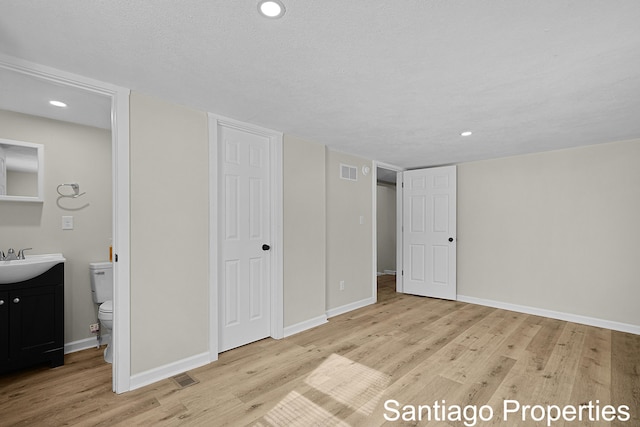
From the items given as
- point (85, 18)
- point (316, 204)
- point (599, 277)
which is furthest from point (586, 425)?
point (85, 18)

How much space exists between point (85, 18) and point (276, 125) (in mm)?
1758

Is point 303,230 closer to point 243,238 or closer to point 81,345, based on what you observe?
point 243,238

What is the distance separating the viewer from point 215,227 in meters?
2.77

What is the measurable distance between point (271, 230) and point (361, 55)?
2.03 m

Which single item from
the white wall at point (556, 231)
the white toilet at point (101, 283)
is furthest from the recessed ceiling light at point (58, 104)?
the white wall at point (556, 231)

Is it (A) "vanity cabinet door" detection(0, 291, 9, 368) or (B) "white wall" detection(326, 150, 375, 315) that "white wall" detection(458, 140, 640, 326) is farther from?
(A) "vanity cabinet door" detection(0, 291, 9, 368)

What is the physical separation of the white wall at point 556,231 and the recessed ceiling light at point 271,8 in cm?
414

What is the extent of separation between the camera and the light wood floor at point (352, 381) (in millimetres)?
1972

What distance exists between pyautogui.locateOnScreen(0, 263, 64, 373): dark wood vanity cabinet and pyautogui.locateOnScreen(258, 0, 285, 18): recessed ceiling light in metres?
2.64

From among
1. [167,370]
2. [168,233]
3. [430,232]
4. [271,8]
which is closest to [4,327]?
[167,370]

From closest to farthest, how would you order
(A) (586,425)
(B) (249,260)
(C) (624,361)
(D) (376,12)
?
(D) (376,12) < (A) (586,425) < (C) (624,361) < (B) (249,260)

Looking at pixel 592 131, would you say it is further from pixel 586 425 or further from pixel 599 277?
pixel 586 425

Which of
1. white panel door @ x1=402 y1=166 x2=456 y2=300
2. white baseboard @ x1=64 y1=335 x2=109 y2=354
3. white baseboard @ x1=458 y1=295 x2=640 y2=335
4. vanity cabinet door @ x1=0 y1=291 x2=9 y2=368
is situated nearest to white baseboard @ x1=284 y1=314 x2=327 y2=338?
white baseboard @ x1=64 y1=335 x2=109 y2=354

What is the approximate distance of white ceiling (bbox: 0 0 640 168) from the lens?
4.71 ft
